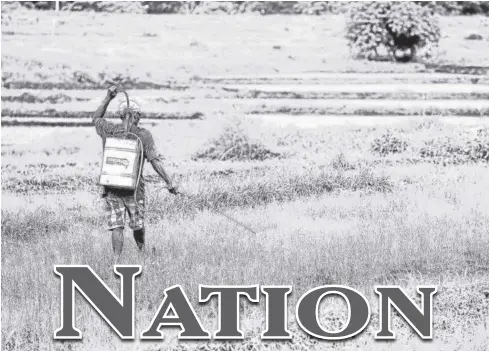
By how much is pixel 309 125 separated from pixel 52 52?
2259 mm

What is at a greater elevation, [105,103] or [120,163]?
[105,103]

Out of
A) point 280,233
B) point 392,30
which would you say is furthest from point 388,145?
point 280,233

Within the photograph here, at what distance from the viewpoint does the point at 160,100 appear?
7324mm

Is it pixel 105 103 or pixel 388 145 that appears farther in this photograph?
pixel 388 145

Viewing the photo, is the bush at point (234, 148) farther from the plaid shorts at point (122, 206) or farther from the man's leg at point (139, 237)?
the plaid shorts at point (122, 206)

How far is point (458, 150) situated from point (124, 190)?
2.96 metres

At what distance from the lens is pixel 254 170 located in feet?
21.7

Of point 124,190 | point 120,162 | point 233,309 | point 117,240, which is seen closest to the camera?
point 233,309

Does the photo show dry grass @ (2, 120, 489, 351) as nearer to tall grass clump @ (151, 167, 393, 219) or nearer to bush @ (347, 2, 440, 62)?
tall grass clump @ (151, 167, 393, 219)

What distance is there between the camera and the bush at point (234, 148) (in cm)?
685

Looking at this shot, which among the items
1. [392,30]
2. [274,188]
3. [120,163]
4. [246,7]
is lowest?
[274,188]

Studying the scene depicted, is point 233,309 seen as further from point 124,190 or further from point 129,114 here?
point 129,114

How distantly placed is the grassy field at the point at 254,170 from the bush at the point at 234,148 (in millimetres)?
17

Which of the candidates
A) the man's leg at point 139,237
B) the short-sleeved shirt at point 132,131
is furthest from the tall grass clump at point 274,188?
the short-sleeved shirt at point 132,131
